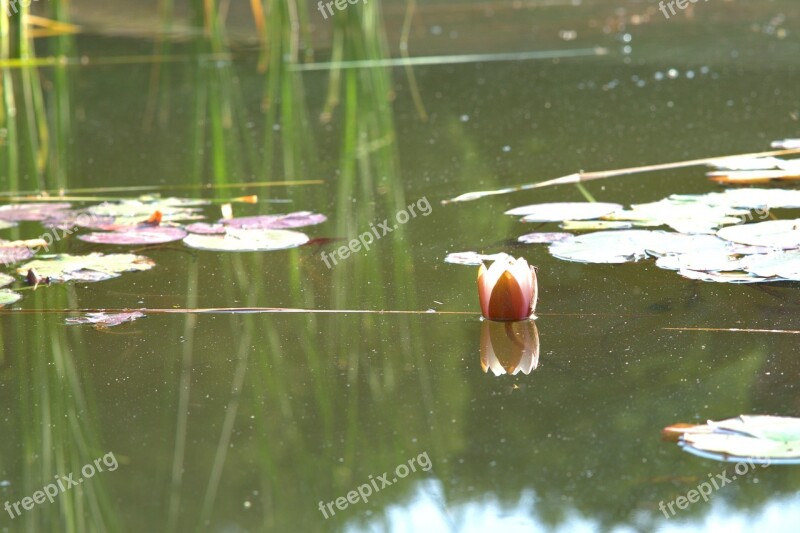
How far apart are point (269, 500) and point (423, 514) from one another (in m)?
0.15

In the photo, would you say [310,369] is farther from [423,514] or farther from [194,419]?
[423,514]

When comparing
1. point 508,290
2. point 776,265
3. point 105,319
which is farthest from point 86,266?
point 776,265

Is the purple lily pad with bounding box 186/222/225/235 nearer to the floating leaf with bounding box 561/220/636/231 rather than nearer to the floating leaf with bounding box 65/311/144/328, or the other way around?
the floating leaf with bounding box 65/311/144/328

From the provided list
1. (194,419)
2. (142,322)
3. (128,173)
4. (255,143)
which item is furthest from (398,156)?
(194,419)

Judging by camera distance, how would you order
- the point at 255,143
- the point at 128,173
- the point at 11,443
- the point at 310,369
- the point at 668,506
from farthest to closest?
the point at 255,143 → the point at 128,173 → the point at 310,369 → the point at 11,443 → the point at 668,506

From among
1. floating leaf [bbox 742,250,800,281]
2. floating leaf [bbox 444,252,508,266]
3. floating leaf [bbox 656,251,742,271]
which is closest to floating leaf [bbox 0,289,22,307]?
floating leaf [bbox 444,252,508,266]

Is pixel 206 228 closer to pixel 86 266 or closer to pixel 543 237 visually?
pixel 86 266

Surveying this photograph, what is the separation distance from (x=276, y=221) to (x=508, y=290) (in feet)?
2.38

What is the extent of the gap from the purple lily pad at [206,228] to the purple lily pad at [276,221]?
3 cm

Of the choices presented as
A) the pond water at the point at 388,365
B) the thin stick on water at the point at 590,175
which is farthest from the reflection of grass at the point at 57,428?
the thin stick on water at the point at 590,175

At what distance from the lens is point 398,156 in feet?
8.57

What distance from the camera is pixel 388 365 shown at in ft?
4.23

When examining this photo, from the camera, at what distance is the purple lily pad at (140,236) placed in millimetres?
1886

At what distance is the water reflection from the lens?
1.26 metres
